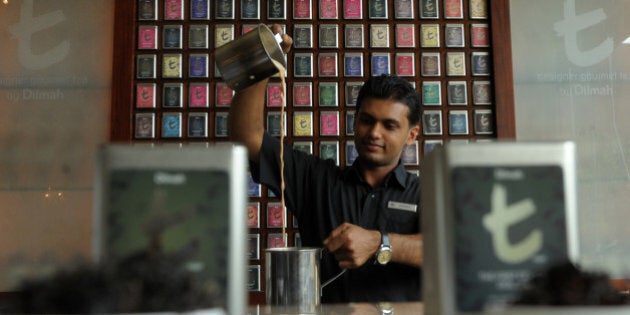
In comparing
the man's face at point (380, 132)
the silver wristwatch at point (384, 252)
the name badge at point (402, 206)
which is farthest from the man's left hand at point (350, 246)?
Answer: the man's face at point (380, 132)

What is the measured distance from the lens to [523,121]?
2.82 metres

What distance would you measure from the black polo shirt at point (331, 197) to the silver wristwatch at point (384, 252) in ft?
1.15

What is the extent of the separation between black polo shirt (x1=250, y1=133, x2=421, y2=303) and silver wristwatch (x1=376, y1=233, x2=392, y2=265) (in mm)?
352

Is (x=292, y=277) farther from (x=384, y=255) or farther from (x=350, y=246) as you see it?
(x=384, y=255)

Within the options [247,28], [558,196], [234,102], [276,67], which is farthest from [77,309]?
[247,28]

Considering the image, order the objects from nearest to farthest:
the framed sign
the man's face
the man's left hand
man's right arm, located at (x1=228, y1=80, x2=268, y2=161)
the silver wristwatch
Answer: the framed sign, the man's left hand, the silver wristwatch, man's right arm, located at (x1=228, y1=80, x2=268, y2=161), the man's face

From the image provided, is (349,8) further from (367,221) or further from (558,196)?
(558,196)

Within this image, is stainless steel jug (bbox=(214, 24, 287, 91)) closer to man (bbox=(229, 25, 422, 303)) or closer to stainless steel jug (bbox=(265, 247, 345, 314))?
man (bbox=(229, 25, 422, 303))

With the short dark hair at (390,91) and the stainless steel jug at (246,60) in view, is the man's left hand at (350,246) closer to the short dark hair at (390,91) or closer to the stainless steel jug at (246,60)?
the stainless steel jug at (246,60)

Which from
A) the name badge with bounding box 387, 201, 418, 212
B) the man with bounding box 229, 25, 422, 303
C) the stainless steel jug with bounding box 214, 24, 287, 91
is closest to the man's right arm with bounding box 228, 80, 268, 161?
the man with bounding box 229, 25, 422, 303

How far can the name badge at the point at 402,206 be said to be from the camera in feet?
5.95

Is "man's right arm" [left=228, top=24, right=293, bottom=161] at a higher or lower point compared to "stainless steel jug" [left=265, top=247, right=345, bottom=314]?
higher

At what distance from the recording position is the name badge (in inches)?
71.4

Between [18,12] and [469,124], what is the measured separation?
2.12 metres
